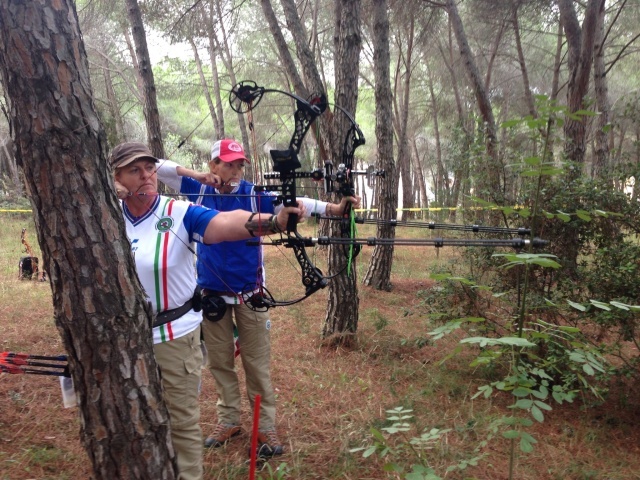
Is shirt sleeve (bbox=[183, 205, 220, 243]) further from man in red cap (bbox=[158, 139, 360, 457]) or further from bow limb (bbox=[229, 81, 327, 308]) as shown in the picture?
man in red cap (bbox=[158, 139, 360, 457])

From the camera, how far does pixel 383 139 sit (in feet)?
22.9

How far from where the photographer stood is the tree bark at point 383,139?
6.54 metres

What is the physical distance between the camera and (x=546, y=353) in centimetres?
404

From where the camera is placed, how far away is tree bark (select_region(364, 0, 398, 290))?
6539mm

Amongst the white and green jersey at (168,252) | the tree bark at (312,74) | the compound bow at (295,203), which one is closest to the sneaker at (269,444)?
the compound bow at (295,203)

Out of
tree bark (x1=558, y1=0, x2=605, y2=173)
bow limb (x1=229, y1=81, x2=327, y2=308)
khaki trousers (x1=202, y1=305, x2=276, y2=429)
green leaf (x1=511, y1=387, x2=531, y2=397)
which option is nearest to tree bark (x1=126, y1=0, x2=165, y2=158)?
bow limb (x1=229, y1=81, x2=327, y2=308)

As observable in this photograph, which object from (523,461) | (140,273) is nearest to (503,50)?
(523,461)

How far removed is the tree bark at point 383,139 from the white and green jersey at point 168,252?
4.30m

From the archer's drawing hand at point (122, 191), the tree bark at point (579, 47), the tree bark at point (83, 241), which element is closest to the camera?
the tree bark at point (83, 241)

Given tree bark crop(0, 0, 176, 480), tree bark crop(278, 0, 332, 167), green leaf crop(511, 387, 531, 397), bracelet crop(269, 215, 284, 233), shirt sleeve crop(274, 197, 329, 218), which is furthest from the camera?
tree bark crop(278, 0, 332, 167)

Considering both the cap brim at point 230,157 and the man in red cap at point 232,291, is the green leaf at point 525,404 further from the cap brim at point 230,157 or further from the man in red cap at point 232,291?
the cap brim at point 230,157

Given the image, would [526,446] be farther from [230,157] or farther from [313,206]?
[230,157]

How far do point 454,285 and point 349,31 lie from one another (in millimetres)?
2745

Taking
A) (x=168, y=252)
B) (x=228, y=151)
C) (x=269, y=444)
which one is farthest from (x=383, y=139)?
(x=168, y=252)
